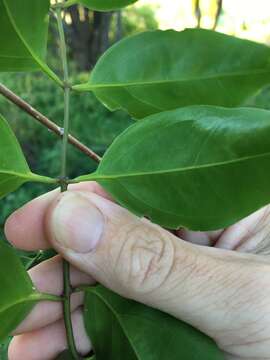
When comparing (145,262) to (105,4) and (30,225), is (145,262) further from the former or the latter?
(105,4)

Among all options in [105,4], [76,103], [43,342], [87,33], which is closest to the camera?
[105,4]

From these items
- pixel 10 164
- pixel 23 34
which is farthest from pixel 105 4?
pixel 10 164

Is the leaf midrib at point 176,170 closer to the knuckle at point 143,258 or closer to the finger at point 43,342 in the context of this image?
the knuckle at point 143,258

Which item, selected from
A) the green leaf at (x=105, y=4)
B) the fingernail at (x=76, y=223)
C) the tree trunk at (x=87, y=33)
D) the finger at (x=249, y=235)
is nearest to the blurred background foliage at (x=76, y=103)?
the tree trunk at (x=87, y=33)

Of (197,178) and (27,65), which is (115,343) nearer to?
(197,178)

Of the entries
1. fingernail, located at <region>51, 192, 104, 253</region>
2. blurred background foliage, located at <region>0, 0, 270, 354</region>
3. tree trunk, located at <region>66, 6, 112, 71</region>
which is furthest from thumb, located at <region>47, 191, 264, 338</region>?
tree trunk, located at <region>66, 6, 112, 71</region>

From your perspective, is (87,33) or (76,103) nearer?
(76,103)

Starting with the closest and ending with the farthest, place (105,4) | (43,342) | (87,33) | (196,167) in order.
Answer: (196,167)
(105,4)
(43,342)
(87,33)
